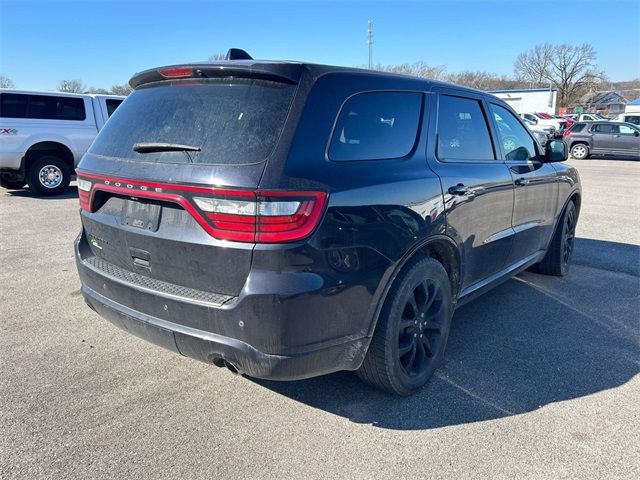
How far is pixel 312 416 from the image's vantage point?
2.79 m

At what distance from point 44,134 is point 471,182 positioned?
31.5 ft

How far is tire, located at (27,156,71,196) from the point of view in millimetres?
10188

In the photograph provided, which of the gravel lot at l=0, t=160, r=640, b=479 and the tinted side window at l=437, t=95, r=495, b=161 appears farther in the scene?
the tinted side window at l=437, t=95, r=495, b=161

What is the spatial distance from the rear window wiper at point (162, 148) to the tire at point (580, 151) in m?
23.6

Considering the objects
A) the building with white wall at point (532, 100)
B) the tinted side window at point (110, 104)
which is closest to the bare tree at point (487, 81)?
the building with white wall at point (532, 100)

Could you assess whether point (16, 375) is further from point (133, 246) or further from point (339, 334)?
point (339, 334)

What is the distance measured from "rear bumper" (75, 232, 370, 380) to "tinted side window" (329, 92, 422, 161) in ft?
2.62

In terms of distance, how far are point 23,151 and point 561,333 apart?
398 inches

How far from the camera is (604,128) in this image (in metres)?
22.0

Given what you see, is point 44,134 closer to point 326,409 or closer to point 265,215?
point 326,409

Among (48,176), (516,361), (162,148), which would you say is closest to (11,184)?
(48,176)

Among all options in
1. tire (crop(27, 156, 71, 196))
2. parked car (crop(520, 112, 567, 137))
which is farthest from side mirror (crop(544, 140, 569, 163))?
parked car (crop(520, 112, 567, 137))

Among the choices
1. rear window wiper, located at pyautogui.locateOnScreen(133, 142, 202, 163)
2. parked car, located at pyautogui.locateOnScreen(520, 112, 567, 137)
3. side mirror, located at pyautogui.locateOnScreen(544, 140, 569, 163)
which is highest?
parked car, located at pyautogui.locateOnScreen(520, 112, 567, 137)

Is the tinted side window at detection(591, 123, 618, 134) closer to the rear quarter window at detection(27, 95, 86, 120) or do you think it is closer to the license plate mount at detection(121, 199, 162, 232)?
the rear quarter window at detection(27, 95, 86, 120)
